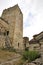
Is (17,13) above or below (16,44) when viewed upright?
above

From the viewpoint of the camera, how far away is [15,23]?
114 feet

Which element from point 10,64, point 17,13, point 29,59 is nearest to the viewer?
point 29,59

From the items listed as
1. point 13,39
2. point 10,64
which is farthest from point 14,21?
point 10,64

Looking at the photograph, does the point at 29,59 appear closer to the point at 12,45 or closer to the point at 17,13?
the point at 12,45

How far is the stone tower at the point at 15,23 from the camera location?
34200 mm

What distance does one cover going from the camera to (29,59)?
12625 millimetres

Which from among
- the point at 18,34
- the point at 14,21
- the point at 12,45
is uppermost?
the point at 14,21

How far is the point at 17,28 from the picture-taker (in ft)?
115

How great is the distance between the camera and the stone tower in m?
34.2

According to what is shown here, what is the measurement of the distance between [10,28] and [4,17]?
308cm

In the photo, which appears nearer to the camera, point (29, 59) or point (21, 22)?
point (29, 59)

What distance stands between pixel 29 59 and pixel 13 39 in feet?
70.2

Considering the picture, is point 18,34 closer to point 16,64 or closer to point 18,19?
point 18,19

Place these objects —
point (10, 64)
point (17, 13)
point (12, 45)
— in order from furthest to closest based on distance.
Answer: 1. point (17, 13)
2. point (12, 45)
3. point (10, 64)
